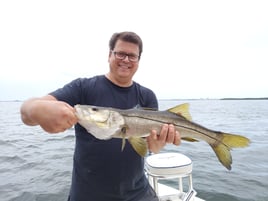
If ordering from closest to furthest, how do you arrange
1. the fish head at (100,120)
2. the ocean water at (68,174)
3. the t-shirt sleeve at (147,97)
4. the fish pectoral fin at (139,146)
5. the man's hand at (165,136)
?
the fish head at (100,120) → the fish pectoral fin at (139,146) → the man's hand at (165,136) → the t-shirt sleeve at (147,97) → the ocean water at (68,174)

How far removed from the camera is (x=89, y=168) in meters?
2.81

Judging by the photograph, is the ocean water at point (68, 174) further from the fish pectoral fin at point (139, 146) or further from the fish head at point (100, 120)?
the fish head at point (100, 120)

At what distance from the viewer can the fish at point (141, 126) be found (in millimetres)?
2559

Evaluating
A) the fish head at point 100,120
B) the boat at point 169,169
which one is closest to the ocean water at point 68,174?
the boat at point 169,169

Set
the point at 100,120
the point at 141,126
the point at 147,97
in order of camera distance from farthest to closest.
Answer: the point at 147,97 → the point at 141,126 → the point at 100,120

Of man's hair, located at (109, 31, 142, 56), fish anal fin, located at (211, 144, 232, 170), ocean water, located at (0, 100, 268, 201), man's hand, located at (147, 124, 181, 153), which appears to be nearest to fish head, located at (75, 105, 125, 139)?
man's hand, located at (147, 124, 181, 153)

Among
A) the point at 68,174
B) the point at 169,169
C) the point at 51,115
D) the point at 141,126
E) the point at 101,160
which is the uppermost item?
the point at 51,115

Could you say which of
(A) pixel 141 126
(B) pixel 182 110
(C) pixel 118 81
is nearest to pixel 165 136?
(A) pixel 141 126

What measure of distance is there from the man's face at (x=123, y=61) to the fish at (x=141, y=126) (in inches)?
18.3

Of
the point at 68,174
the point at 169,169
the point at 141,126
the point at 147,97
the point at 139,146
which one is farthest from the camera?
the point at 68,174

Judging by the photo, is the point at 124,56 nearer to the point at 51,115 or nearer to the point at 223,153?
the point at 51,115

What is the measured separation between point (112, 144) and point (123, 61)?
938 mm

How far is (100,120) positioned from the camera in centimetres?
259

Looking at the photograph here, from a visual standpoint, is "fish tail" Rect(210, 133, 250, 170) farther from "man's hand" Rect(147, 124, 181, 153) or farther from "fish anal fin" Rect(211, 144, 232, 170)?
"man's hand" Rect(147, 124, 181, 153)
